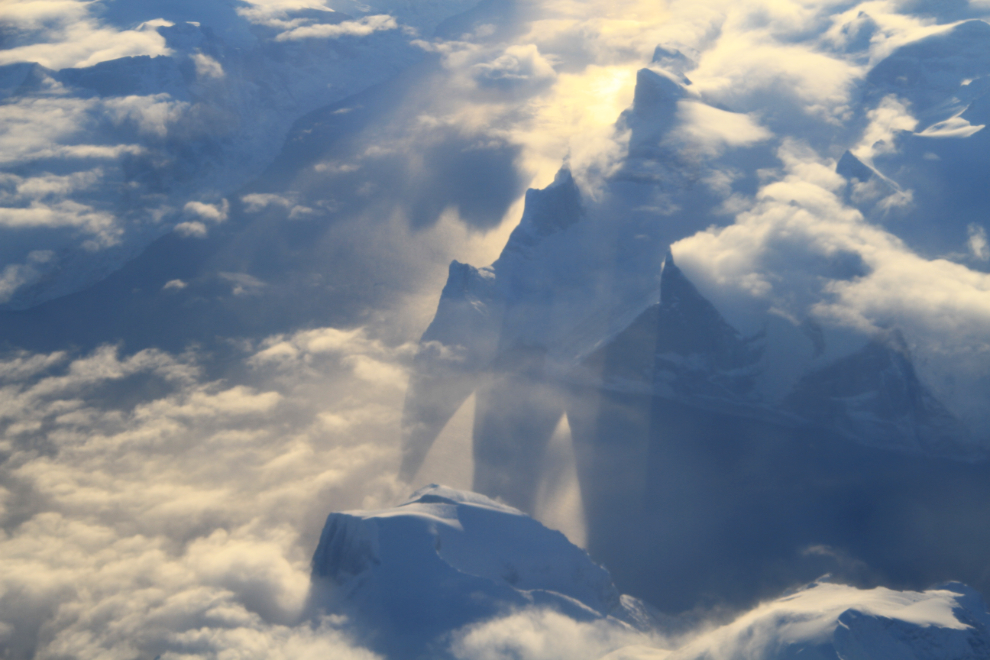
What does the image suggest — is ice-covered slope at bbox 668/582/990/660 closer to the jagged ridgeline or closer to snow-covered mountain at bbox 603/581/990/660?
snow-covered mountain at bbox 603/581/990/660

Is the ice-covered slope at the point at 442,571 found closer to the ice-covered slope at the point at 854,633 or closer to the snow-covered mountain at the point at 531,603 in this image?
the snow-covered mountain at the point at 531,603

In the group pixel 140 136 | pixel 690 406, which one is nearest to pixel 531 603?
pixel 690 406

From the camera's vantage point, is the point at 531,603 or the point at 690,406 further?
the point at 690,406

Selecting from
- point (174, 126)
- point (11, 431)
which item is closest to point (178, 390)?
point (11, 431)

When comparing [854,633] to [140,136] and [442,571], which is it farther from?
[140,136]

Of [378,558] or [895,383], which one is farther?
[895,383]

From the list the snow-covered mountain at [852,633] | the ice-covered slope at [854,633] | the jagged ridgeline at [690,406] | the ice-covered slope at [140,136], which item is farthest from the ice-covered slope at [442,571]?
the ice-covered slope at [140,136]

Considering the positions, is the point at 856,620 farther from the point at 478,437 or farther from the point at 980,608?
Answer: the point at 478,437
